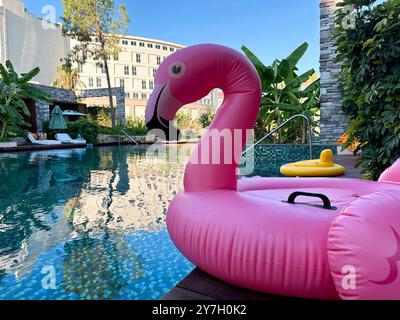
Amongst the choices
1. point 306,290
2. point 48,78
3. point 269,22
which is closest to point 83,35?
point 48,78

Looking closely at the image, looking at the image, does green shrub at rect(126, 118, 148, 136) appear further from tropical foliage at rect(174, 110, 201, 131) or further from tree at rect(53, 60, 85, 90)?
tree at rect(53, 60, 85, 90)

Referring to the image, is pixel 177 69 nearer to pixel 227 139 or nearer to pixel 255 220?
pixel 227 139

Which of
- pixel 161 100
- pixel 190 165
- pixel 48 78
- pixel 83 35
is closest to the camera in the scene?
pixel 161 100

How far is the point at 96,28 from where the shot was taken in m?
21.6

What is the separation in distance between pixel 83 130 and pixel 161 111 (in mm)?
18097

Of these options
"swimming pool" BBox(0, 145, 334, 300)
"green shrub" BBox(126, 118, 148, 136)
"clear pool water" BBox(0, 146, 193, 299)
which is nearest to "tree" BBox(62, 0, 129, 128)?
"green shrub" BBox(126, 118, 148, 136)

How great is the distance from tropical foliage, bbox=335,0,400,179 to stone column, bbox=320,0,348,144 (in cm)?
497

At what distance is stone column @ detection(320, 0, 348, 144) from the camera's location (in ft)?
26.6

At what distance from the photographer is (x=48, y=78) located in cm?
2611

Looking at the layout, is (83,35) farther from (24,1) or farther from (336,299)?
(336,299)

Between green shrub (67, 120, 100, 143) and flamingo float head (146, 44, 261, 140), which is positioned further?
green shrub (67, 120, 100, 143)

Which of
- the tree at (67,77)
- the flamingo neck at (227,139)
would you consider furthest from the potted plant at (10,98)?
the flamingo neck at (227,139)
